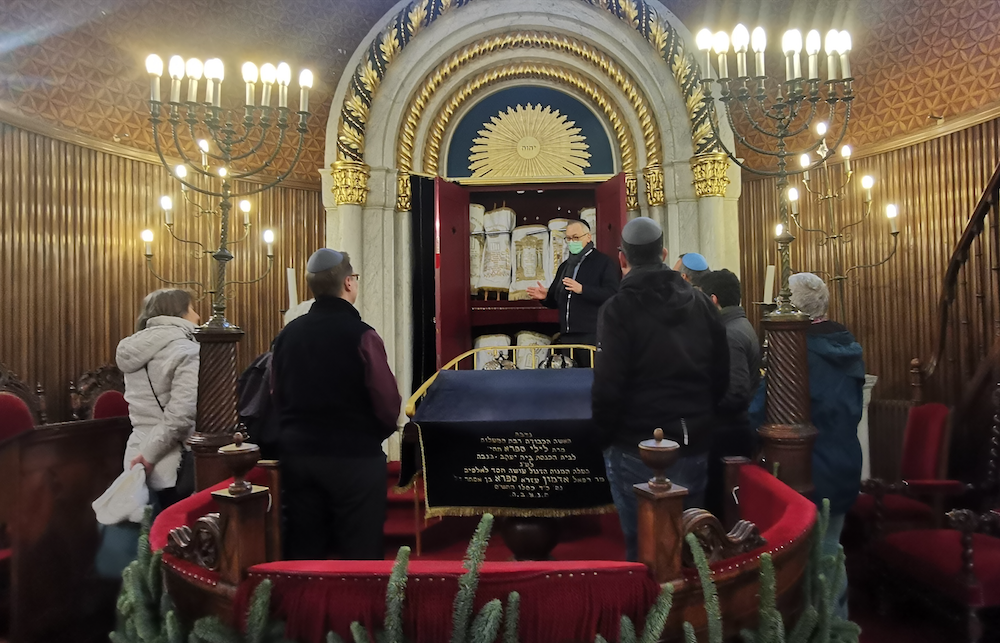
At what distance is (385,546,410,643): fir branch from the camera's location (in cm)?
164

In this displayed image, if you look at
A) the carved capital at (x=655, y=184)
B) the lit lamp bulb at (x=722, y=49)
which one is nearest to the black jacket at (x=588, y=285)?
the carved capital at (x=655, y=184)

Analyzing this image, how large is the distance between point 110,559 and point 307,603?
2391 mm

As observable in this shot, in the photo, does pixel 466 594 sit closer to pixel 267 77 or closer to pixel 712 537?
pixel 712 537

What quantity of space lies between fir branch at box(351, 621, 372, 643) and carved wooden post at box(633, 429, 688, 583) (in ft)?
2.47

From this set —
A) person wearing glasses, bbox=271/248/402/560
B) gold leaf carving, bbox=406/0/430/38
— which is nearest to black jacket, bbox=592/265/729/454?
person wearing glasses, bbox=271/248/402/560

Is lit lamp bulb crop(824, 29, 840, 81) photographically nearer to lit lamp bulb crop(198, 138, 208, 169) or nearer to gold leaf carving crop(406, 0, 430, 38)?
lit lamp bulb crop(198, 138, 208, 169)

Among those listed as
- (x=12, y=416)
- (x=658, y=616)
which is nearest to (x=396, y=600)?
(x=658, y=616)

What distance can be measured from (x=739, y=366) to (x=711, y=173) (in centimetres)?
329

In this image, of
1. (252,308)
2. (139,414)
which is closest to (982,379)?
(139,414)

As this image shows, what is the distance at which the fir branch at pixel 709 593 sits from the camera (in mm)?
1654

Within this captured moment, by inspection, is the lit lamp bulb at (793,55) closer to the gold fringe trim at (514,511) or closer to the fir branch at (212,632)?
the gold fringe trim at (514,511)

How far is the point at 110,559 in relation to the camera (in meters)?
3.46

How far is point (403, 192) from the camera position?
6.03 m

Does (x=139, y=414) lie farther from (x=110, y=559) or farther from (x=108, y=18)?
(x=108, y=18)
